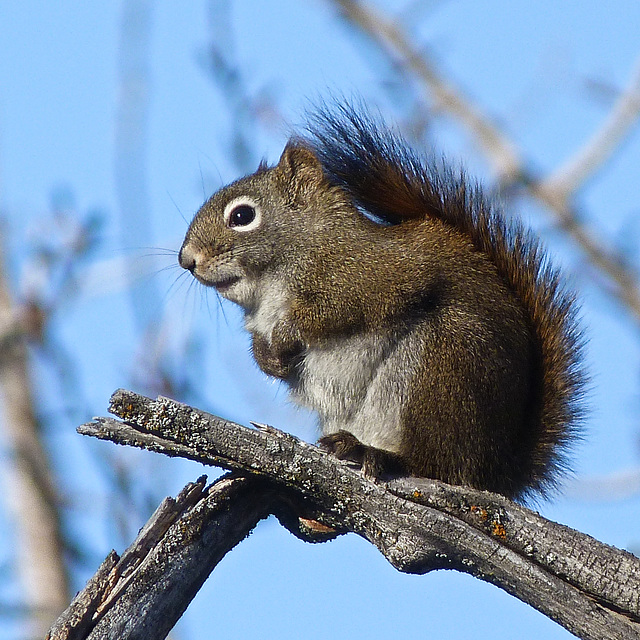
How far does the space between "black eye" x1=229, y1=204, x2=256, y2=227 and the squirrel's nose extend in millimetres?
189

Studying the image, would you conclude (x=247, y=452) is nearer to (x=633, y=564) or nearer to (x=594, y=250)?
(x=633, y=564)

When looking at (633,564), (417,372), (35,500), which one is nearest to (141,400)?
(417,372)

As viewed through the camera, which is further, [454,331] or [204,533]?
[454,331]

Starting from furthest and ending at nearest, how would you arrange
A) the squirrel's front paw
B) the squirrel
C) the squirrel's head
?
1. the squirrel's head
2. the squirrel's front paw
3. the squirrel

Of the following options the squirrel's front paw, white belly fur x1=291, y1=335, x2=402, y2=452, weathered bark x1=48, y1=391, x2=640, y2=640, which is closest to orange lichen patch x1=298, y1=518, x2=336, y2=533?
weathered bark x1=48, y1=391, x2=640, y2=640

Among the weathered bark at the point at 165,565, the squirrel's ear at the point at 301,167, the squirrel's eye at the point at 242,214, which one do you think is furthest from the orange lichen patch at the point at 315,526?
the squirrel's ear at the point at 301,167

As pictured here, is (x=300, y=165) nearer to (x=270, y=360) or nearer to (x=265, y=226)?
(x=265, y=226)

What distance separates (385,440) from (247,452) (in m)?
0.61

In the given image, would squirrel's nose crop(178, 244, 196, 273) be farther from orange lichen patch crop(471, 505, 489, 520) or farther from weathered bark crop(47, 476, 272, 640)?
orange lichen patch crop(471, 505, 489, 520)

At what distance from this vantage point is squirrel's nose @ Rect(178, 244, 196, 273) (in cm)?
341

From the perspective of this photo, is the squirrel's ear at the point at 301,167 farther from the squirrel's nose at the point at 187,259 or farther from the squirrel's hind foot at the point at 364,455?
the squirrel's hind foot at the point at 364,455

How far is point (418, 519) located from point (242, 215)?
1498 mm

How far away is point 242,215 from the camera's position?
3570 mm

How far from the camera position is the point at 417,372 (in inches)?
114
